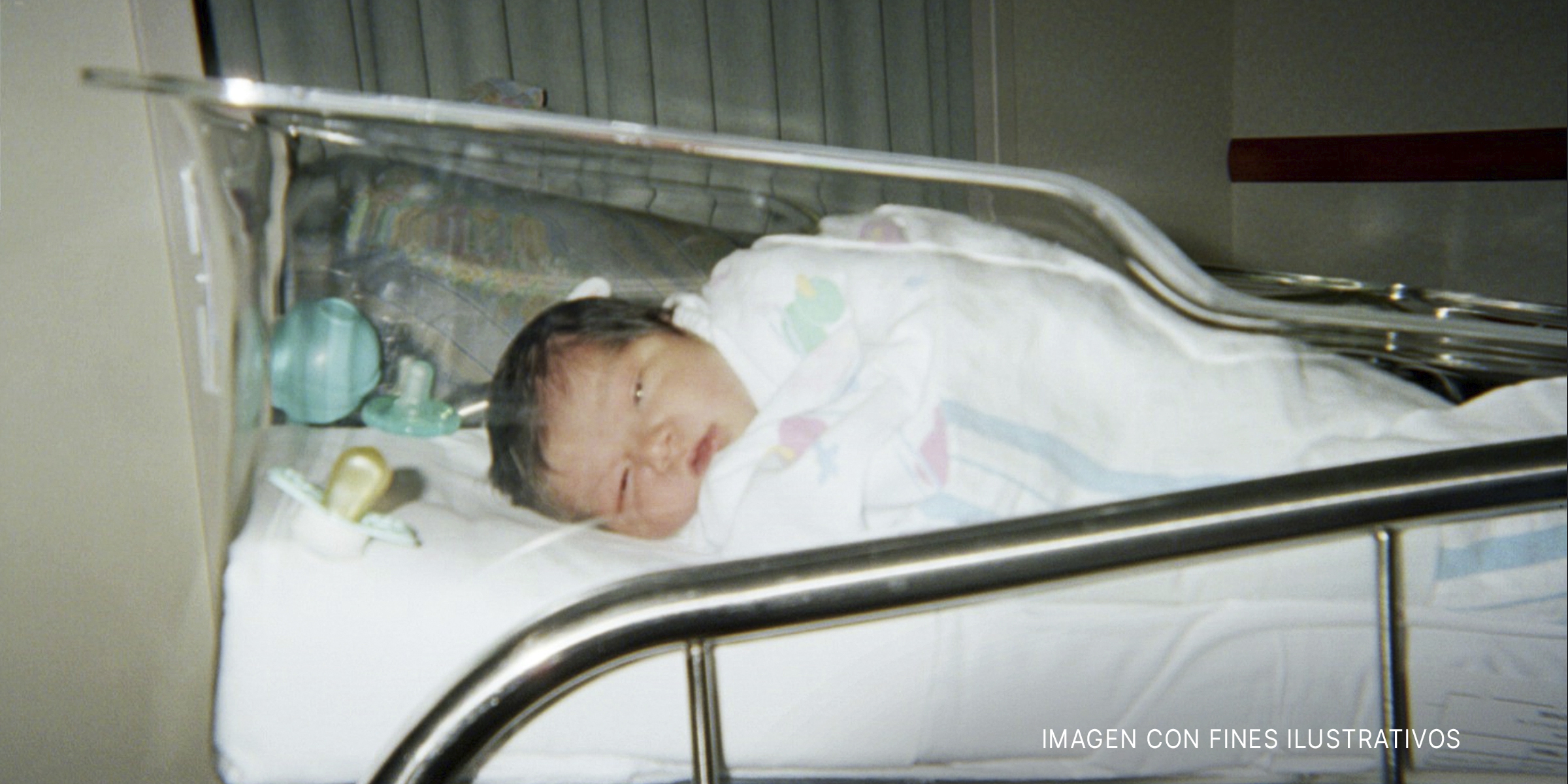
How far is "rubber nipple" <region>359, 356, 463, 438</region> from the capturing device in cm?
67

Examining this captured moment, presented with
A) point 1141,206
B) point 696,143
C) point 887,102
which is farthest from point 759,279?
point 1141,206

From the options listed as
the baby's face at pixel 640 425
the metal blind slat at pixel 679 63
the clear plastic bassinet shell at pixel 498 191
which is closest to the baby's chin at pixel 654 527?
the baby's face at pixel 640 425

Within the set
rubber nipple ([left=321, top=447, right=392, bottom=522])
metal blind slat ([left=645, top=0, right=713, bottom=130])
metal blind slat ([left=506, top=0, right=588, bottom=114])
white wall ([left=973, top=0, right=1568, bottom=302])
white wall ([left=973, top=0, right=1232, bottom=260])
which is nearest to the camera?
rubber nipple ([left=321, top=447, right=392, bottom=522])

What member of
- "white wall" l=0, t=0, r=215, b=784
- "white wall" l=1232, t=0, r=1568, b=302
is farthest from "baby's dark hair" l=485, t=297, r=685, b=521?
"white wall" l=1232, t=0, r=1568, b=302

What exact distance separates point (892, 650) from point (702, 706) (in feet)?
0.39

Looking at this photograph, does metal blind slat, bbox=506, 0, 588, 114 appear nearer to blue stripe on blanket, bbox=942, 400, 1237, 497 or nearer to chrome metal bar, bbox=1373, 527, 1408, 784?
blue stripe on blanket, bbox=942, 400, 1237, 497

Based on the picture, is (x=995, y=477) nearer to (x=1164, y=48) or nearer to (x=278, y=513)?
A: (x=278, y=513)

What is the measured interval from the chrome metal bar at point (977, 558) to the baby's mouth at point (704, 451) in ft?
0.52

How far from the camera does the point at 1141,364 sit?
25.4 inches

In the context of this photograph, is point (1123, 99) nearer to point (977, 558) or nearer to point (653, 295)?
point (653, 295)

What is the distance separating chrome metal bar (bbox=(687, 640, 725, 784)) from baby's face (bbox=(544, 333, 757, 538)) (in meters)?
0.12

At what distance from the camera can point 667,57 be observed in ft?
6.37

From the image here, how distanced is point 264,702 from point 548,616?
0.23 metres

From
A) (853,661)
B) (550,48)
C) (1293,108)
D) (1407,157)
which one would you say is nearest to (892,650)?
(853,661)
